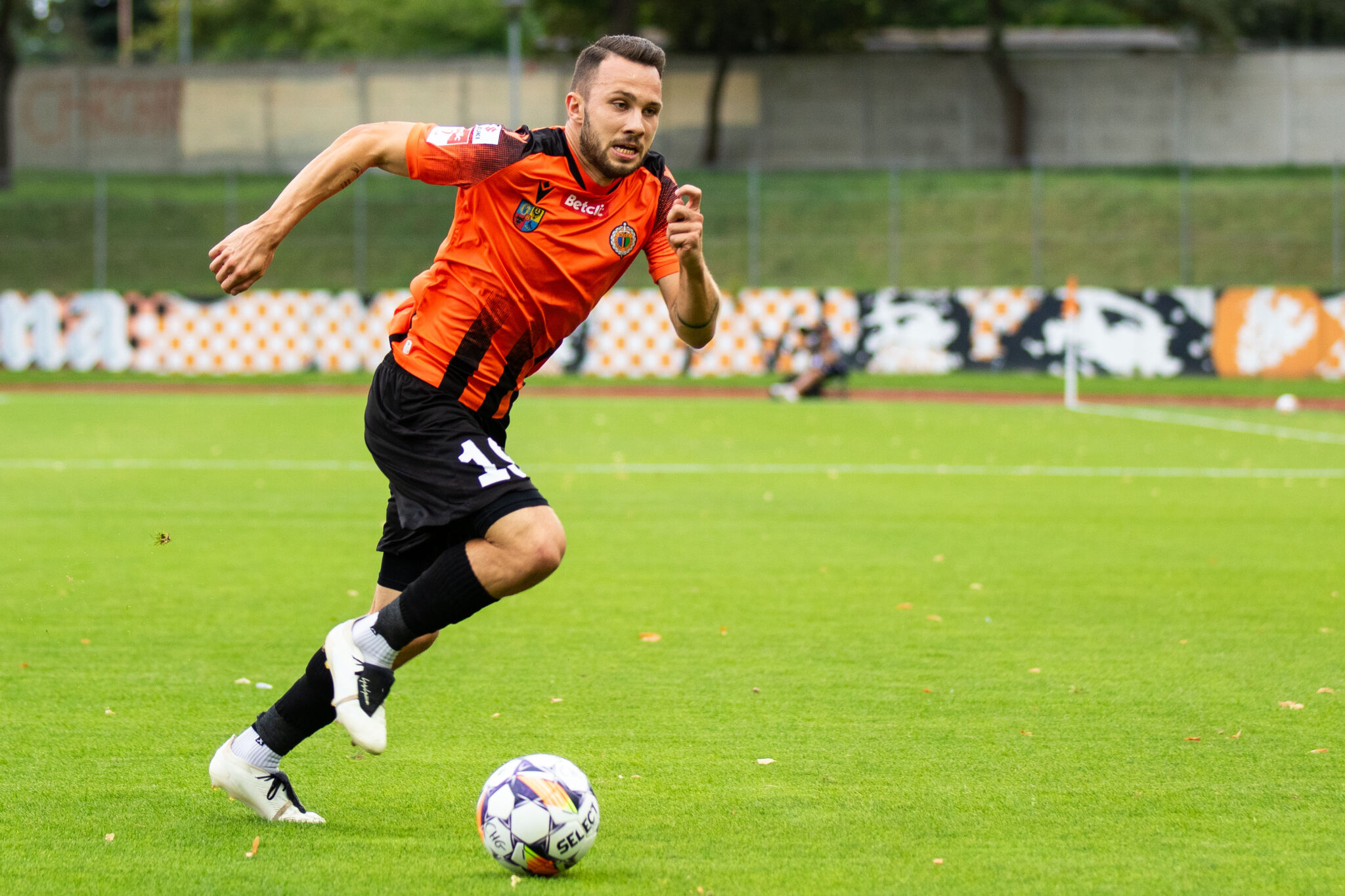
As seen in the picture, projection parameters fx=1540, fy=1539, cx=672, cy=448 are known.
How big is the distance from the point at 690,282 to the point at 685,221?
14.1 inches

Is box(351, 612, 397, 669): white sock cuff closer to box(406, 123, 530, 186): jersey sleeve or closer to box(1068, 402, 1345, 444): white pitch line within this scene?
box(406, 123, 530, 186): jersey sleeve

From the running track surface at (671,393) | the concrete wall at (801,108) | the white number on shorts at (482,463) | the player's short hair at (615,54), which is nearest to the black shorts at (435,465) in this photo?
the white number on shorts at (482,463)

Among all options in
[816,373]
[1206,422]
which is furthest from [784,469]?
[816,373]

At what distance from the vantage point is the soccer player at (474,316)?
4.16 meters

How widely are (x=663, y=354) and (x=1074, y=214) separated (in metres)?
15.5

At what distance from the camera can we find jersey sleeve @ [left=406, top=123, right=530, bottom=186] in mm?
4297

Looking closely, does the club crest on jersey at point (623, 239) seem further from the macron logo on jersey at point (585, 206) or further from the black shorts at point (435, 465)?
the black shorts at point (435, 465)

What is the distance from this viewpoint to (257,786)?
4.50m

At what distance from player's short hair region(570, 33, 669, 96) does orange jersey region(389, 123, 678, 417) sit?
20 cm

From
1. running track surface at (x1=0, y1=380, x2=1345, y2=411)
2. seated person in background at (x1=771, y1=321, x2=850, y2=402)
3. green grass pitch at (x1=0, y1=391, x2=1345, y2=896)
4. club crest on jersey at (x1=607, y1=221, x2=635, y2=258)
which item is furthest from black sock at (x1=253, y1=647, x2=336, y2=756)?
running track surface at (x1=0, y1=380, x2=1345, y2=411)

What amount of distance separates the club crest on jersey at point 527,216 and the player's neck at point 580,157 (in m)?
0.17

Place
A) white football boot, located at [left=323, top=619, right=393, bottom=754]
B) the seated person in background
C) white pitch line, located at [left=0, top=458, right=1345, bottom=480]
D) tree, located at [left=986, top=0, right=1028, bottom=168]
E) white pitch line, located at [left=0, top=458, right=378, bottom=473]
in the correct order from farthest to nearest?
tree, located at [left=986, top=0, right=1028, bottom=168]
the seated person in background
white pitch line, located at [left=0, top=458, right=378, bottom=473]
white pitch line, located at [left=0, top=458, right=1345, bottom=480]
white football boot, located at [left=323, top=619, right=393, bottom=754]

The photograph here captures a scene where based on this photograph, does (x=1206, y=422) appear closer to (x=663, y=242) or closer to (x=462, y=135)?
(x=663, y=242)

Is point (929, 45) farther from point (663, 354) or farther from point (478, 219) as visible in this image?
point (478, 219)
